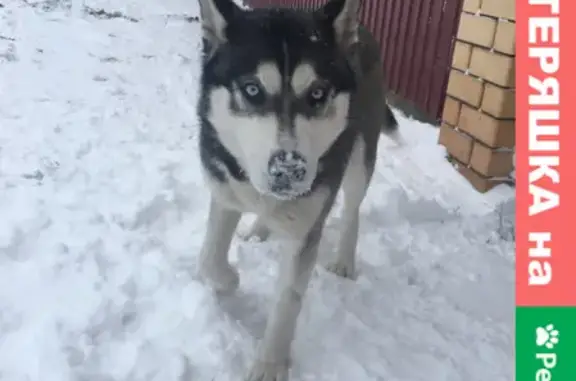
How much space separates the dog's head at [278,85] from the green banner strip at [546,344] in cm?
118

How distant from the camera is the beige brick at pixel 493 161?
435 cm

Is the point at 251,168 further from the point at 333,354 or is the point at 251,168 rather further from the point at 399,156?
the point at 399,156

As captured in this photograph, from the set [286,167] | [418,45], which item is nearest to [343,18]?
[286,167]

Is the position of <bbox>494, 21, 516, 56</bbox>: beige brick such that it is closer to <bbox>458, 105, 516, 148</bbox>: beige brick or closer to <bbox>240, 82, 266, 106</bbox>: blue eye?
<bbox>458, 105, 516, 148</bbox>: beige brick

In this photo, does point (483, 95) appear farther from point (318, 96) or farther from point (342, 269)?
point (318, 96)

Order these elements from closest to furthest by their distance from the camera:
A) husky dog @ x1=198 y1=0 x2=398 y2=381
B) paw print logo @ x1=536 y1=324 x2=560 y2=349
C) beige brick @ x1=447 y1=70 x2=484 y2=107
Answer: husky dog @ x1=198 y1=0 x2=398 y2=381 → paw print logo @ x1=536 y1=324 x2=560 y2=349 → beige brick @ x1=447 y1=70 x2=484 y2=107

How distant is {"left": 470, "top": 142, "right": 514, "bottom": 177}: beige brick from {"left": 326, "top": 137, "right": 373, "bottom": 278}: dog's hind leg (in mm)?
1392

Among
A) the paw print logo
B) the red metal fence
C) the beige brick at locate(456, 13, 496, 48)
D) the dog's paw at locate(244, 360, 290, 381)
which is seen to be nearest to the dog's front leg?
the dog's paw at locate(244, 360, 290, 381)

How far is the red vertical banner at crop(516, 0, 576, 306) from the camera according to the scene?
2590 millimetres

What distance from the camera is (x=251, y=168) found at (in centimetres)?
221

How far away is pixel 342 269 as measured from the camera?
335cm

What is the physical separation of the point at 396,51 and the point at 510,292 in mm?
3438

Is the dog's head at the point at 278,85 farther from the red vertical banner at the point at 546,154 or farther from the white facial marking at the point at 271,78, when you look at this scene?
the red vertical banner at the point at 546,154

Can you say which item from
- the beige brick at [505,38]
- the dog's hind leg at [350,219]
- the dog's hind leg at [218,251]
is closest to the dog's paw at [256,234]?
the dog's hind leg at [350,219]
